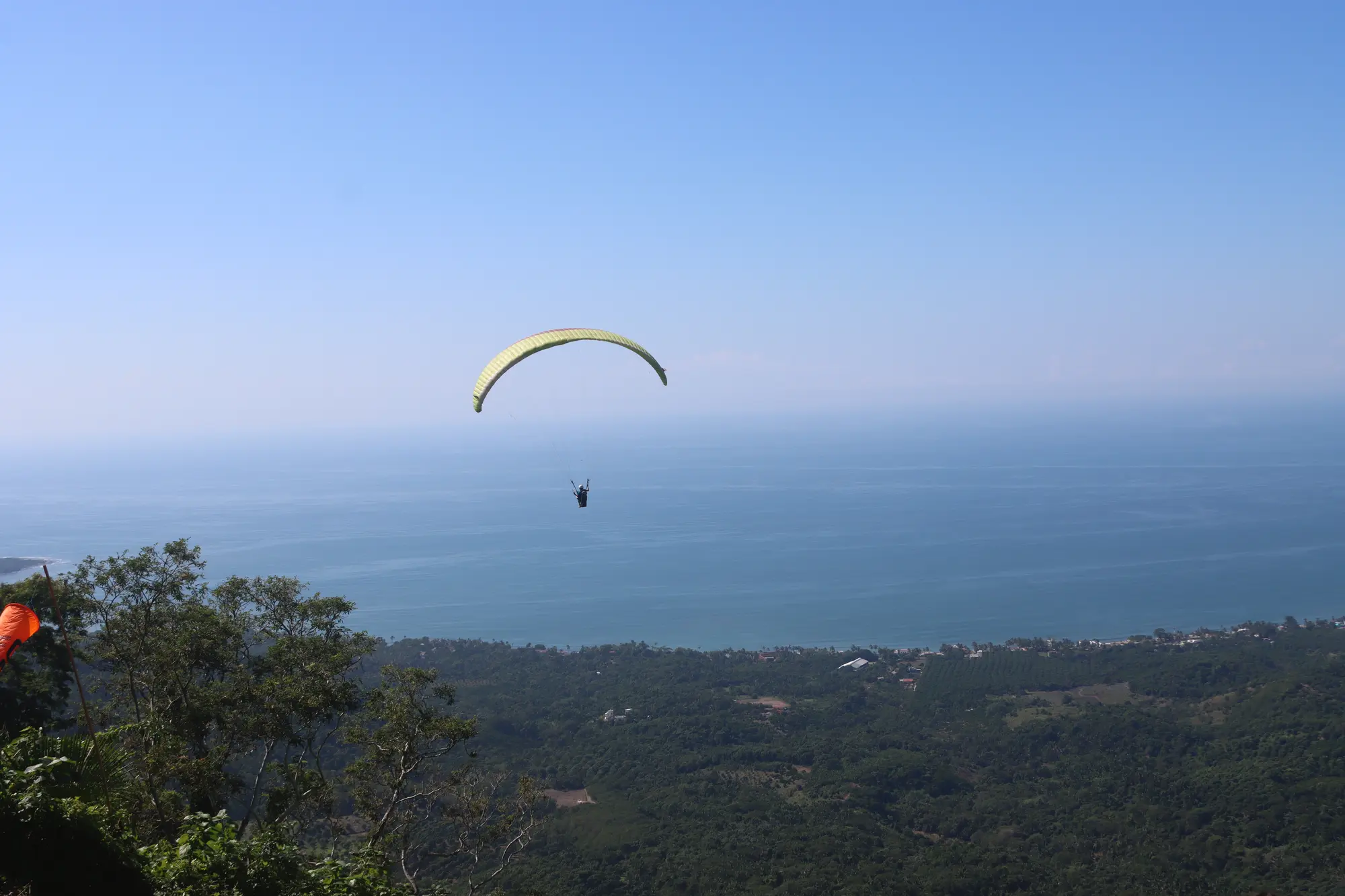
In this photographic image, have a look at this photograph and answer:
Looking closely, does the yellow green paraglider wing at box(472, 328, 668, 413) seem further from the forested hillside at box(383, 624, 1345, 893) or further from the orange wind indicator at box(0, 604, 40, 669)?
the forested hillside at box(383, 624, 1345, 893)

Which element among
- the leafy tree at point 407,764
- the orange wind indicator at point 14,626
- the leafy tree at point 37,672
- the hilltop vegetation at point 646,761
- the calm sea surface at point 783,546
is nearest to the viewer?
the orange wind indicator at point 14,626

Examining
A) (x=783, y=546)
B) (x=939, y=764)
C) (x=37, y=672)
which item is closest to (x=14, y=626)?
(x=37, y=672)

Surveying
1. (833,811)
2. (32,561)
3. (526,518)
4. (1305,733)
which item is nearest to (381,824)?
(833,811)

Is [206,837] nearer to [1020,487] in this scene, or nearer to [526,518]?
[526,518]

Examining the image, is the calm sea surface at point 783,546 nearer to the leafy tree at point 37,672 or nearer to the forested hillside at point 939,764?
the forested hillside at point 939,764

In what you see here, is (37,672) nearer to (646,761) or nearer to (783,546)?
(646,761)

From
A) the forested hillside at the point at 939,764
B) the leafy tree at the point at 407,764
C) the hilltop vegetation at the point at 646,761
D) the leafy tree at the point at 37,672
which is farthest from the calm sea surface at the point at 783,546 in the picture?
the leafy tree at the point at 407,764
